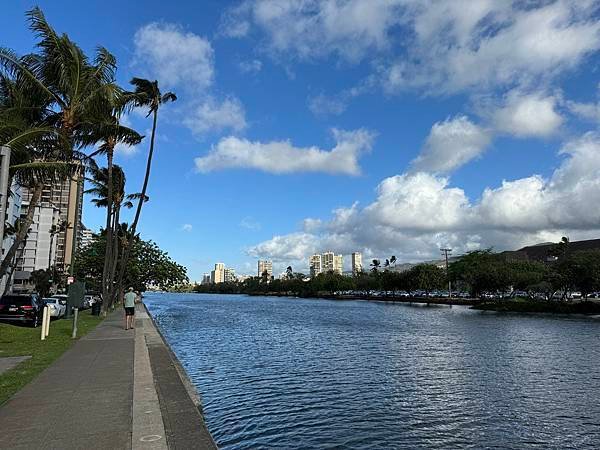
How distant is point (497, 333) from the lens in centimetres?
3203

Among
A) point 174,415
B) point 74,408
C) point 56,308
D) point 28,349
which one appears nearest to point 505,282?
point 56,308

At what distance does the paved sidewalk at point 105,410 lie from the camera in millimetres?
6336

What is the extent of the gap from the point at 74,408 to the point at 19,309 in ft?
60.9

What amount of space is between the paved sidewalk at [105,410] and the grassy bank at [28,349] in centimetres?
26

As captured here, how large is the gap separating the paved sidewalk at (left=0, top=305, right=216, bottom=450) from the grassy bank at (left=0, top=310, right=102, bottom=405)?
26 cm

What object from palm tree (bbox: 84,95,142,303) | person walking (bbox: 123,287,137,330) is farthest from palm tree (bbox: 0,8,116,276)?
person walking (bbox: 123,287,137,330)

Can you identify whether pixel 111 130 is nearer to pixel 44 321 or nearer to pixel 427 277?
pixel 44 321

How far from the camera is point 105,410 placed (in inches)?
310

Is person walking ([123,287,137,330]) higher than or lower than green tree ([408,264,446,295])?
lower

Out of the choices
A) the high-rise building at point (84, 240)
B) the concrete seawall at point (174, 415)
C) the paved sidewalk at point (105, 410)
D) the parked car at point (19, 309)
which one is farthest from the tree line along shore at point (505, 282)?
the high-rise building at point (84, 240)

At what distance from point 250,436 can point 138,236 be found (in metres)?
57.8

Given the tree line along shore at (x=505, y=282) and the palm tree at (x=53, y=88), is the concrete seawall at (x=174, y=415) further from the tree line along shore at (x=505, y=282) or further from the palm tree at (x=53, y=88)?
the tree line along shore at (x=505, y=282)

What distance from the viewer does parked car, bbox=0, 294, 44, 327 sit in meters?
23.7

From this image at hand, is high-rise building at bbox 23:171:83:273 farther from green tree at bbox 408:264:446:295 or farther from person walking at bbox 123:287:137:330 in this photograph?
green tree at bbox 408:264:446:295
